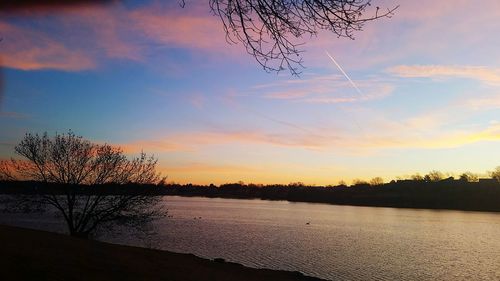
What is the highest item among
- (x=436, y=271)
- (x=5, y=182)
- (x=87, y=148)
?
(x=87, y=148)

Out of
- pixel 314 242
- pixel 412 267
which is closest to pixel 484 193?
pixel 314 242

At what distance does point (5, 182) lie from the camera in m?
31.7

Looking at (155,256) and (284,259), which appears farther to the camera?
(284,259)

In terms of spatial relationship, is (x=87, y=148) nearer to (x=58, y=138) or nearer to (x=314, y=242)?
(x=58, y=138)

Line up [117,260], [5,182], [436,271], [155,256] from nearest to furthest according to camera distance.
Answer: [117,260]
[155,256]
[5,182]
[436,271]

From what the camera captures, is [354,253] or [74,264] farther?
[354,253]

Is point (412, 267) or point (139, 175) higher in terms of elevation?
point (139, 175)

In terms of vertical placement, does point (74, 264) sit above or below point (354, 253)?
above

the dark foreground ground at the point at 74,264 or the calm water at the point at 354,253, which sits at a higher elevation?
the dark foreground ground at the point at 74,264

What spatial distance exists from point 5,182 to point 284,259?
65.9ft

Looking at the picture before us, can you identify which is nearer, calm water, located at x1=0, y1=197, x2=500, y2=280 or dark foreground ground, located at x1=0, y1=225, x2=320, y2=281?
dark foreground ground, located at x1=0, y1=225, x2=320, y2=281

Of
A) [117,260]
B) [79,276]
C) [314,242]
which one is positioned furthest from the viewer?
[314,242]

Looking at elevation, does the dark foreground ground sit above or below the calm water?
above

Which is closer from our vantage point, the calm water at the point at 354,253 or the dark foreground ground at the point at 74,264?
the dark foreground ground at the point at 74,264
